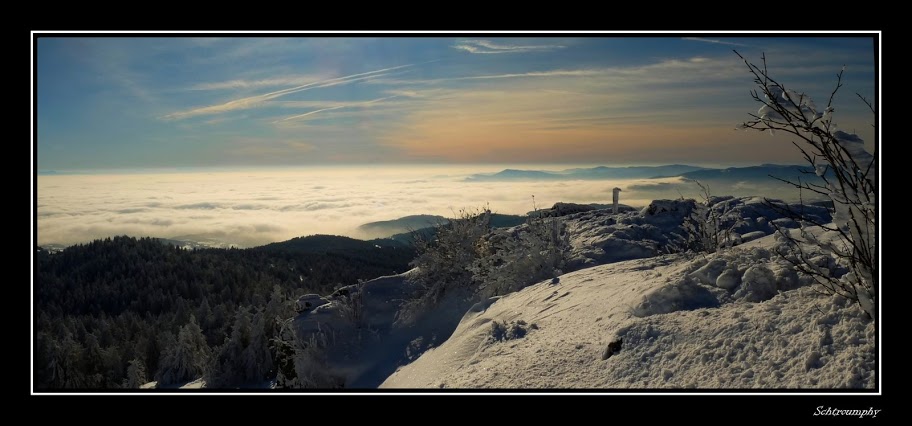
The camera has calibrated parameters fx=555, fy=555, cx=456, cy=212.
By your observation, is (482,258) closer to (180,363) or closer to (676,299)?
(676,299)

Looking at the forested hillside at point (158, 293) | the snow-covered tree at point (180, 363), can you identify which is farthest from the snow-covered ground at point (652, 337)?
the forested hillside at point (158, 293)

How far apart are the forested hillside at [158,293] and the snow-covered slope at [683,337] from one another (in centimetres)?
3145

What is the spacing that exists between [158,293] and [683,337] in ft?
239

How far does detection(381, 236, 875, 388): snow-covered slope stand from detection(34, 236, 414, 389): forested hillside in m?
31.5

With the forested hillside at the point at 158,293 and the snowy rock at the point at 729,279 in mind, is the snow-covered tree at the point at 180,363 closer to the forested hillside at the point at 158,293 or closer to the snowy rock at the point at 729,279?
the forested hillside at the point at 158,293

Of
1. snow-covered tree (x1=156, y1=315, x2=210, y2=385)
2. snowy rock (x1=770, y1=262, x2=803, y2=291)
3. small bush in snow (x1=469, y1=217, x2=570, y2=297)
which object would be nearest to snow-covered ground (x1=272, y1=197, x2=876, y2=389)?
snowy rock (x1=770, y1=262, x2=803, y2=291)

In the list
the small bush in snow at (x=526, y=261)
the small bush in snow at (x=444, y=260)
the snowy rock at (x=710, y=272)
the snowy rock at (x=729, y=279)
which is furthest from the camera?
the small bush in snow at (x=444, y=260)

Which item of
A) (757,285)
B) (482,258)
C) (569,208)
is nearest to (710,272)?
(757,285)

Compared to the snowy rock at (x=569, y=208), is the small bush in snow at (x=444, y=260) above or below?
below

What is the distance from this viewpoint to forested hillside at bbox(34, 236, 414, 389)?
39594 mm

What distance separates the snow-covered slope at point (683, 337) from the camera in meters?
5.36
